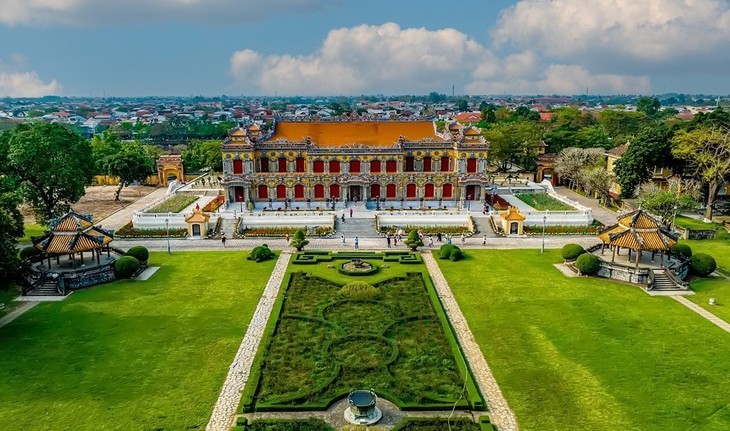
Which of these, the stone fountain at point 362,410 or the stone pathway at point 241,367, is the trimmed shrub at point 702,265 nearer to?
the stone fountain at point 362,410

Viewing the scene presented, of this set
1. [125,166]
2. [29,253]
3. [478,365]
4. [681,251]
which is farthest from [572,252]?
[125,166]

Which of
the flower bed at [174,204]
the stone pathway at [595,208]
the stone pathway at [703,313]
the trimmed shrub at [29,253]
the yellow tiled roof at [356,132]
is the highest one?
the yellow tiled roof at [356,132]

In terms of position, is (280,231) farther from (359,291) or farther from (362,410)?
(362,410)

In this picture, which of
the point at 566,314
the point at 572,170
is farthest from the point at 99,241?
the point at 572,170

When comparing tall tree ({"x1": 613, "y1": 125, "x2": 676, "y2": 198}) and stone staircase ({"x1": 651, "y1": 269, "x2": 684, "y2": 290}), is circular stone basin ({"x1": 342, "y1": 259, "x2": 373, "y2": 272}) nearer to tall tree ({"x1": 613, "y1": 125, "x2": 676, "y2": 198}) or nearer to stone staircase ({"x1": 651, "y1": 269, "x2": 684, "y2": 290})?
stone staircase ({"x1": 651, "y1": 269, "x2": 684, "y2": 290})

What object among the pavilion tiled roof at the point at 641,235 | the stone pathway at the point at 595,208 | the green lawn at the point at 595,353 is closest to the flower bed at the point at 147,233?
the green lawn at the point at 595,353
